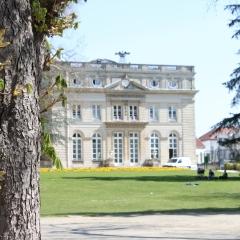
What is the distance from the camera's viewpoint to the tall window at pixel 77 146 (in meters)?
61.1

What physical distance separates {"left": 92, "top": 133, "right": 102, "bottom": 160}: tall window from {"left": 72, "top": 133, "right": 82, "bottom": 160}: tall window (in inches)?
60.0

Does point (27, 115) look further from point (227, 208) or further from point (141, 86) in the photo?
point (141, 86)

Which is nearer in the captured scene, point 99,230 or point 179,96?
point 99,230

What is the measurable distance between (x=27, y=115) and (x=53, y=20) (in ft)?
2.67

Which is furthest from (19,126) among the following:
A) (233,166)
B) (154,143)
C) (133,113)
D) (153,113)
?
(154,143)

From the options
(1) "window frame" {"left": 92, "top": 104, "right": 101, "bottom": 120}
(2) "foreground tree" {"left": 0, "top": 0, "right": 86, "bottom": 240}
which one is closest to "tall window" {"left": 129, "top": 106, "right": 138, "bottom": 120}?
(1) "window frame" {"left": 92, "top": 104, "right": 101, "bottom": 120}

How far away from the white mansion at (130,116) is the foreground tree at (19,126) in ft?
183

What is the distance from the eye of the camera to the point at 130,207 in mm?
16109

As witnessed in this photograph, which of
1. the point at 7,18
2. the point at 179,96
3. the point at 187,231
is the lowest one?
the point at 187,231

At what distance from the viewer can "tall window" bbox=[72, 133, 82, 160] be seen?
200 feet

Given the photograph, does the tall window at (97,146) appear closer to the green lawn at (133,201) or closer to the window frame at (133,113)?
the window frame at (133,113)

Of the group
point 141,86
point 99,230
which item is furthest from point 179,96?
point 99,230

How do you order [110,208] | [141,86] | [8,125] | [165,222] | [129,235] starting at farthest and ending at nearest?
1. [141,86]
2. [110,208]
3. [165,222]
4. [129,235]
5. [8,125]

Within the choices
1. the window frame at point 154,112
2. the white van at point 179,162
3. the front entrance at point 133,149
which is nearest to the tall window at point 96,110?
the front entrance at point 133,149
